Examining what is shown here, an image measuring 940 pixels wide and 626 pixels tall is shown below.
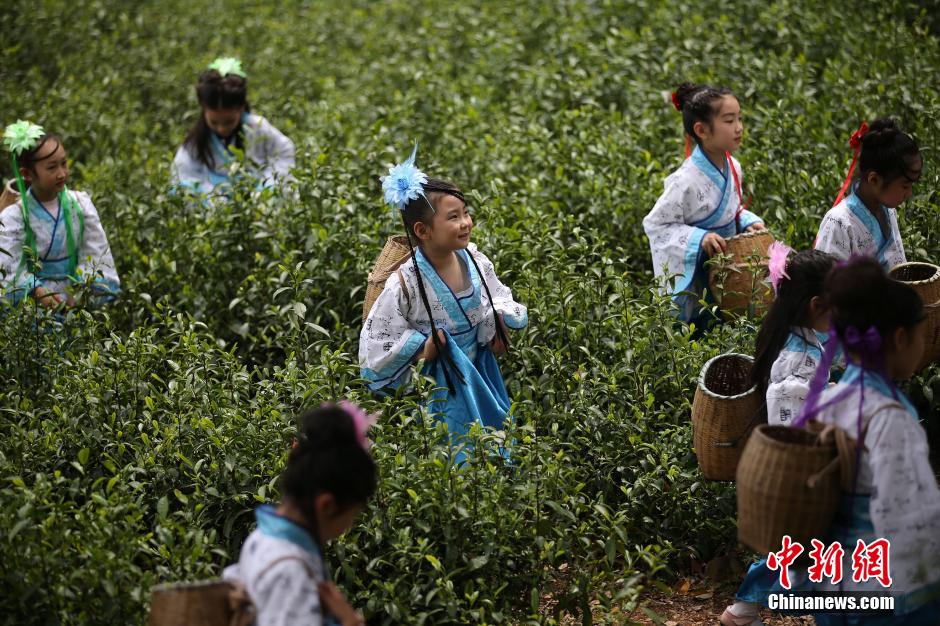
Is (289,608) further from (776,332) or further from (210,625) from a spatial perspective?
(776,332)

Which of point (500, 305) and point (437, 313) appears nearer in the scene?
point (437, 313)

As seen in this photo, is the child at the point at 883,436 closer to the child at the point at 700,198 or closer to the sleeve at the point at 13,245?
the child at the point at 700,198

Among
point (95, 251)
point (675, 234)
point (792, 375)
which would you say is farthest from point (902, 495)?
point (95, 251)

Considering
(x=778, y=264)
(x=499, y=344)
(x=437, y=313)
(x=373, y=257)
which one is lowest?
(x=373, y=257)

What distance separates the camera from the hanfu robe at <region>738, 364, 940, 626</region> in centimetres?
292

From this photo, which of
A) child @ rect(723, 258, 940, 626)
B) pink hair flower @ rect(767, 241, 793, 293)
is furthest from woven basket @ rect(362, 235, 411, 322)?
child @ rect(723, 258, 940, 626)

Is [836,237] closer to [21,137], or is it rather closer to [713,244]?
[713,244]

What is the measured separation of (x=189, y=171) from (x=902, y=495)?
5761 mm

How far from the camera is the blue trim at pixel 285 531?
9.43 feet

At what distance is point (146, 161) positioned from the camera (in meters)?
7.99

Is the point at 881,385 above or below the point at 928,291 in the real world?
above

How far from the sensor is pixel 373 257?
5887 millimetres

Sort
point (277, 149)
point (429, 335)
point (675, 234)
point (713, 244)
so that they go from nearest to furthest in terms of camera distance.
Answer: point (429, 335)
point (713, 244)
point (675, 234)
point (277, 149)

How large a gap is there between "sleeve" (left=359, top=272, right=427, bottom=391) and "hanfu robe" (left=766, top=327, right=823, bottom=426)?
1569mm
